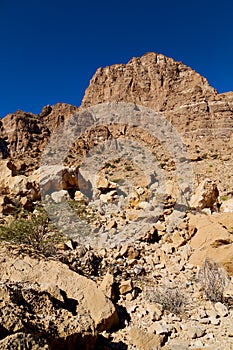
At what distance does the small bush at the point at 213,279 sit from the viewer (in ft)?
14.8

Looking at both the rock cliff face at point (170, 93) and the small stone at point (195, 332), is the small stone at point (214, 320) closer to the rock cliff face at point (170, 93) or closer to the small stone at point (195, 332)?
the small stone at point (195, 332)

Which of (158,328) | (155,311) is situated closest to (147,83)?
(155,311)

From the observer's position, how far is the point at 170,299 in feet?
14.4

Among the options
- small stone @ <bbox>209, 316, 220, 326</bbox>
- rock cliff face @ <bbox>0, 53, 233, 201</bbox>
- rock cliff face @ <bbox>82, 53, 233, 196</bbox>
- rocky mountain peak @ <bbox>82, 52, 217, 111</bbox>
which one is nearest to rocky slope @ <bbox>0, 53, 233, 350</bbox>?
small stone @ <bbox>209, 316, 220, 326</bbox>

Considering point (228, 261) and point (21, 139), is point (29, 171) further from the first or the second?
point (21, 139)

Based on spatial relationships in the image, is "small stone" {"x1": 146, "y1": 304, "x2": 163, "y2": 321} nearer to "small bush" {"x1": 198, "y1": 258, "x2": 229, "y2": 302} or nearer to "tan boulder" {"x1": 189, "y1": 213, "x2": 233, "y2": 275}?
"small bush" {"x1": 198, "y1": 258, "x2": 229, "y2": 302}

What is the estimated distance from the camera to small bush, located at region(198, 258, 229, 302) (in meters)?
4.52

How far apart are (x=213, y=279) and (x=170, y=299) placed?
0.87m

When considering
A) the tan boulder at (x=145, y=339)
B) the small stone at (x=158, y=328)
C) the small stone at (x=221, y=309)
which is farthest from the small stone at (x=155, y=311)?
the small stone at (x=221, y=309)

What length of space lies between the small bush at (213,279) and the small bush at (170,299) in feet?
1.28

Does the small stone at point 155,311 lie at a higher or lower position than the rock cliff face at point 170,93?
lower

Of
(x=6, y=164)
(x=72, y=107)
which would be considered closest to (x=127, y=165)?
(x=6, y=164)

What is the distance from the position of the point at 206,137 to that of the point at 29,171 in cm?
3702

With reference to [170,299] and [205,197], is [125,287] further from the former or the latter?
[205,197]
